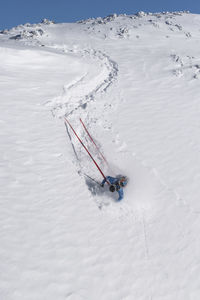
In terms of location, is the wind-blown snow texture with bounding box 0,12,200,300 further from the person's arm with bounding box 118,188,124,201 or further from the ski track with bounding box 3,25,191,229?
the person's arm with bounding box 118,188,124,201

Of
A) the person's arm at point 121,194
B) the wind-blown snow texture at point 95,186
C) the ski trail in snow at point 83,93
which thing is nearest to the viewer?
the wind-blown snow texture at point 95,186

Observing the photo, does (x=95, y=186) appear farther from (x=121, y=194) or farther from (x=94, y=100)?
(x=94, y=100)

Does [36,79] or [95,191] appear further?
[36,79]

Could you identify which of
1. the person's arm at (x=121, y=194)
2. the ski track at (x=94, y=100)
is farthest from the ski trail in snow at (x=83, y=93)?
the person's arm at (x=121, y=194)

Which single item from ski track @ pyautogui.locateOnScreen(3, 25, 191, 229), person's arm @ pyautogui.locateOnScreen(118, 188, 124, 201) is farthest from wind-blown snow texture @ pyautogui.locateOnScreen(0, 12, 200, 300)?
person's arm @ pyautogui.locateOnScreen(118, 188, 124, 201)

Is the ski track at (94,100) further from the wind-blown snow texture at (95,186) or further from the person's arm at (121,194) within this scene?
the person's arm at (121,194)

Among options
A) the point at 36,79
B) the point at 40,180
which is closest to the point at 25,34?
the point at 36,79

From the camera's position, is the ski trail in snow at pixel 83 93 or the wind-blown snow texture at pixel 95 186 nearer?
the wind-blown snow texture at pixel 95 186

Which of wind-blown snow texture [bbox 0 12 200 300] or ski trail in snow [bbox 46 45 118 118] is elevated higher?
ski trail in snow [bbox 46 45 118 118]

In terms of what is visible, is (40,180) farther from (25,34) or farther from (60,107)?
(25,34)
